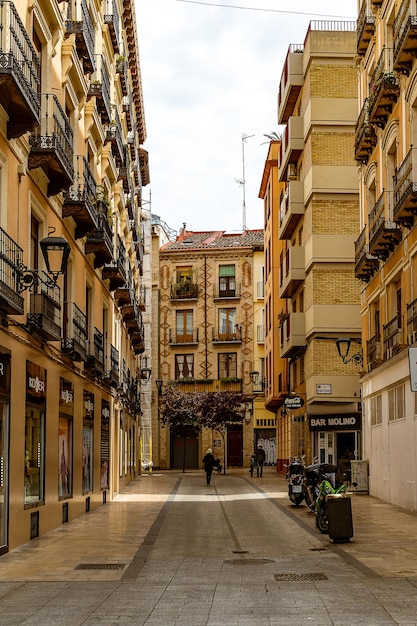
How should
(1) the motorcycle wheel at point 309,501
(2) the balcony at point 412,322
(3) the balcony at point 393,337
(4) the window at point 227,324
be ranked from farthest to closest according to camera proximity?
(4) the window at point 227,324 < (3) the balcony at point 393,337 < (2) the balcony at point 412,322 < (1) the motorcycle wheel at point 309,501

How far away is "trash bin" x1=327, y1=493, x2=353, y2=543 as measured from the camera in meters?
16.2

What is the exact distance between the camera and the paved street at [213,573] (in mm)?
9711

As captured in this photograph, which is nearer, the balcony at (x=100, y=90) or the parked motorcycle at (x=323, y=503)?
the parked motorcycle at (x=323, y=503)

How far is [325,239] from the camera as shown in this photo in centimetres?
3822

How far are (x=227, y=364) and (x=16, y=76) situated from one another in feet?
178

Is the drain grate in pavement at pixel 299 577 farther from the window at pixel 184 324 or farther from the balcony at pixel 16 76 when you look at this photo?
the window at pixel 184 324

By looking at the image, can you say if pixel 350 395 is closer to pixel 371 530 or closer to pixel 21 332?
pixel 371 530

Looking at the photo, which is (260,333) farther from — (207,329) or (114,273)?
(114,273)

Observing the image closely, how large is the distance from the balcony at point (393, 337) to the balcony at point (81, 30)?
10.1 metres

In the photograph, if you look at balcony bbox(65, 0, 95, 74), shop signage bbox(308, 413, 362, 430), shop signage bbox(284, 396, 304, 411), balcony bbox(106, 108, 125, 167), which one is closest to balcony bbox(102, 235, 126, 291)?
balcony bbox(106, 108, 125, 167)

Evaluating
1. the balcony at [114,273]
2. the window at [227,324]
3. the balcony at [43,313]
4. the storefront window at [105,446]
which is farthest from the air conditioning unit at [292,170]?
the balcony at [43,313]

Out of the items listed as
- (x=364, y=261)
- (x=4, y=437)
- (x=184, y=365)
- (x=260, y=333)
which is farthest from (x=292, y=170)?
(x=4, y=437)

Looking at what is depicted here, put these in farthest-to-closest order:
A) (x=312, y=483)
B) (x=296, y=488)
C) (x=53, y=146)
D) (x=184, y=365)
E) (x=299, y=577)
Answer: (x=184, y=365)
(x=296, y=488)
(x=312, y=483)
(x=53, y=146)
(x=299, y=577)

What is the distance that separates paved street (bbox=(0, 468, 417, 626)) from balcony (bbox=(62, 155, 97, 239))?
22.2 feet
